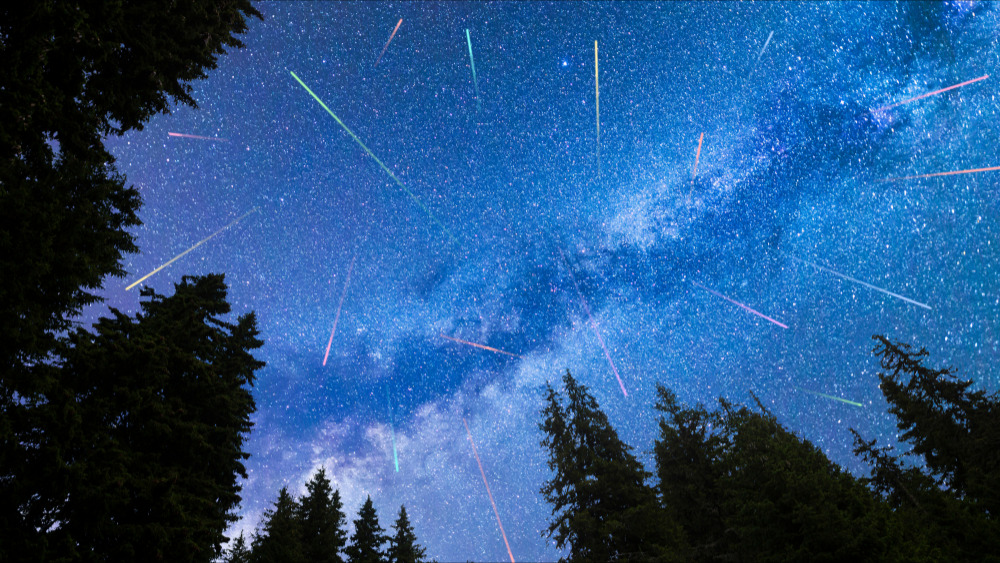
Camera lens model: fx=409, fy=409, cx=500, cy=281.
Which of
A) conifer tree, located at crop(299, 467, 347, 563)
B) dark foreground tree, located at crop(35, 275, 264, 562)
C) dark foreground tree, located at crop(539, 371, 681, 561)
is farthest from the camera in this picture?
conifer tree, located at crop(299, 467, 347, 563)

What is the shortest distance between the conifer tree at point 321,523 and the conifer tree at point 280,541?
1227 millimetres

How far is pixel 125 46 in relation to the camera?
345 inches

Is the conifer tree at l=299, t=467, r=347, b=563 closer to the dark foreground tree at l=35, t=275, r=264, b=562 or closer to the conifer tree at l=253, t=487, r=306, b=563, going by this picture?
the conifer tree at l=253, t=487, r=306, b=563

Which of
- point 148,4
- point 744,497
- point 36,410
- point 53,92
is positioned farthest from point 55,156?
point 744,497

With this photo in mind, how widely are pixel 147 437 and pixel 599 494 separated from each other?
1656 centimetres

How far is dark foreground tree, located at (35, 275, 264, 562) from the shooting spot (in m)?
9.05

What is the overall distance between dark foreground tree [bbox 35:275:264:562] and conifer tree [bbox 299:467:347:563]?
1202cm

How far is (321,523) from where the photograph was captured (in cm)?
2439

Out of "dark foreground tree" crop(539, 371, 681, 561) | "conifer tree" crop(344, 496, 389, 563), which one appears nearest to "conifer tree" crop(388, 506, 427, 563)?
"conifer tree" crop(344, 496, 389, 563)

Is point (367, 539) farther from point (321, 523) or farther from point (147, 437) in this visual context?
point (147, 437)

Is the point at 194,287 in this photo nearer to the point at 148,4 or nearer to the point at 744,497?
the point at 148,4

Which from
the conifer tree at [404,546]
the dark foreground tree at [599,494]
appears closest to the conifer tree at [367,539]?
the conifer tree at [404,546]

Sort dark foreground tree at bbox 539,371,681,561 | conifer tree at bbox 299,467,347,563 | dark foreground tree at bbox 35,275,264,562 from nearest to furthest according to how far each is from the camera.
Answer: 1. dark foreground tree at bbox 35,275,264,562
2. dark foreground tree at bbox 539,371,681,561
3. conifer tree at bbox 299,467,347,563

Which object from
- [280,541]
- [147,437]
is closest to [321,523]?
[280,541]
